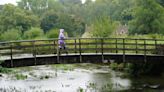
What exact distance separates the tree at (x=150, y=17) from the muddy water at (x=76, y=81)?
29192mm

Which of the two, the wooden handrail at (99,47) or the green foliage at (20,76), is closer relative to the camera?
the wooden handrail at (99,47)

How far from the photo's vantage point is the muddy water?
3066cm

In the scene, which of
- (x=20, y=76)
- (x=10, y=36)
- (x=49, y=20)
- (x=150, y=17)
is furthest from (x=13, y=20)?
(x=20, y=76)

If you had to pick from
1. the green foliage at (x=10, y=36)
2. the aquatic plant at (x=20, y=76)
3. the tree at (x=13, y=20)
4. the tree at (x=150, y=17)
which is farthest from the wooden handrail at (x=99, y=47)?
the tree at (x=13, y=20)

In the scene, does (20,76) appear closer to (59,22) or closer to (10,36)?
(10,36)

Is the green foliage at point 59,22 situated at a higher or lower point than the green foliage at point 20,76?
higher

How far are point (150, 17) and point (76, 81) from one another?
38.1 m

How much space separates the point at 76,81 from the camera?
34000 millimetres

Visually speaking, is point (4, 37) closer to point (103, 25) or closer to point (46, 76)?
point (103, 25)

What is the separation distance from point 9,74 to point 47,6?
106729 millimetres

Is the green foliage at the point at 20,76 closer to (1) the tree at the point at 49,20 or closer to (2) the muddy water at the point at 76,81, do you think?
(2) the muddy water at the point at 76,81

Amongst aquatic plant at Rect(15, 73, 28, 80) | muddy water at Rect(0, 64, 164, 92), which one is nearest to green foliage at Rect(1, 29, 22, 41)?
muddy water at Rect(0, 64, 164, 92)

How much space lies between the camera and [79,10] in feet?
484

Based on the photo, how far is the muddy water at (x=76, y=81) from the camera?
30656mm
